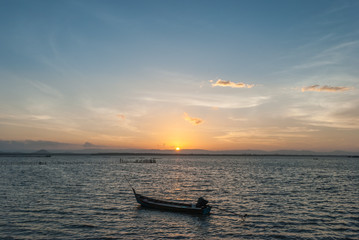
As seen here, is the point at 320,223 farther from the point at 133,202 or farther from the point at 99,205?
the point at 99,205

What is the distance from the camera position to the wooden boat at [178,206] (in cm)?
3070

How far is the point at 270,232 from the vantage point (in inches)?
968

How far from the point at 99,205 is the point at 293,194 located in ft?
103

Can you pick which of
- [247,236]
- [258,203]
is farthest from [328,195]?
[247,236]

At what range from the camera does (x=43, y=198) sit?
39094mm

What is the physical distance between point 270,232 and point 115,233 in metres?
14.0

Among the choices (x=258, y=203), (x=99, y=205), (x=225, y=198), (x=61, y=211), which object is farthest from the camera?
(x=225, y=198)

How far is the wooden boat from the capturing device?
101 feet

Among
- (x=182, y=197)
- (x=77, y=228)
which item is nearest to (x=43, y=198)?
(x=77, y=228)

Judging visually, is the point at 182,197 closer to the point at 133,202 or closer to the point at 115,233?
the point at 133,202

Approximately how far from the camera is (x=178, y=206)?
31.9 metres

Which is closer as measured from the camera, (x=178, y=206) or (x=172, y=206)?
(x=178, y=206)

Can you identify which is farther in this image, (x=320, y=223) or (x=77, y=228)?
(x=320, y=223)

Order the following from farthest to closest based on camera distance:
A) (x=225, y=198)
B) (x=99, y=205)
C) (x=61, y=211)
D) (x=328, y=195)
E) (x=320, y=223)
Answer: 1. (x=328, y=195)
2. (x=225, y=198)
3. (x=99, y=205)
4. (x=61, y=211)
5. (x=320, y=223)
